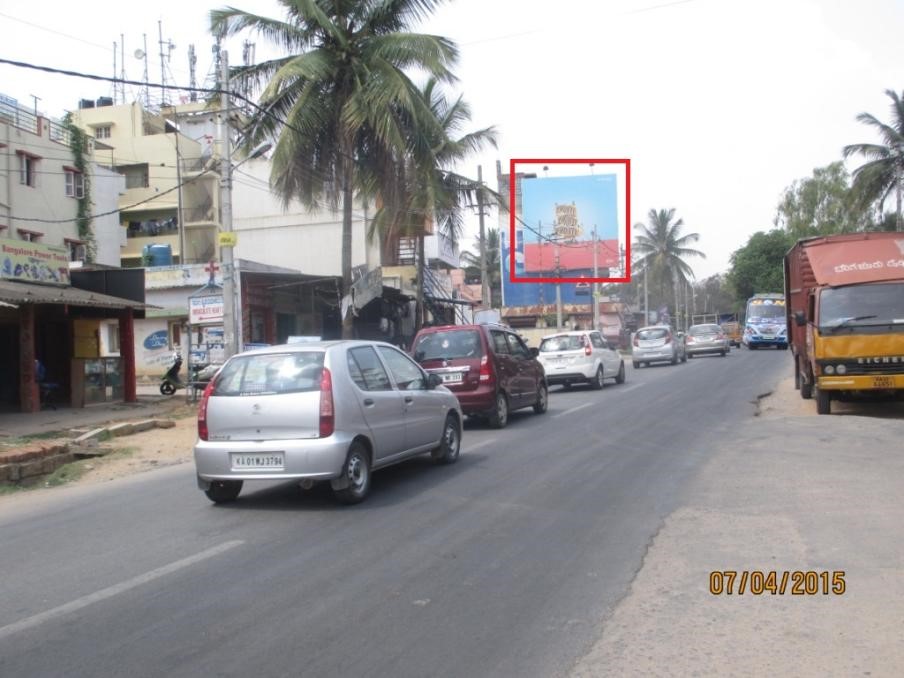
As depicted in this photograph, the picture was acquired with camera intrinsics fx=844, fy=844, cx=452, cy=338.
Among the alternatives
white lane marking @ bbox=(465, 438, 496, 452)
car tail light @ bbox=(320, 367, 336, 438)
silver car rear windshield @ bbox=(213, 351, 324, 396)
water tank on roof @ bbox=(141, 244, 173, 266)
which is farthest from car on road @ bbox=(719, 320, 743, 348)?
car tail light @ bbox=(320, 367, 336, 438)

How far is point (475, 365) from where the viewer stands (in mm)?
13727

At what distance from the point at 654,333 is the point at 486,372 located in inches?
835

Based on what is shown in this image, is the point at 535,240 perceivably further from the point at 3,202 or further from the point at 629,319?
the point at 3,202

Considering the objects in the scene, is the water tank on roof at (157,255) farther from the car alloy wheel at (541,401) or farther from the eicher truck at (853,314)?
the eicher truck at (853,314)

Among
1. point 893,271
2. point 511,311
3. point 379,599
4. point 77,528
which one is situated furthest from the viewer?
point 511,311

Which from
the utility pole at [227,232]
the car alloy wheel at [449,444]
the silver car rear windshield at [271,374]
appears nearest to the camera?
the silver car rear windshield at [271,374]

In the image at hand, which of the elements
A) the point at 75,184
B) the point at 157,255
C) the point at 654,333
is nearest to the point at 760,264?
the point at 654,333

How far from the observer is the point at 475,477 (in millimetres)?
9469

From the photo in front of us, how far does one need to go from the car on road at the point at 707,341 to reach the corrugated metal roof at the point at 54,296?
90.0 ft

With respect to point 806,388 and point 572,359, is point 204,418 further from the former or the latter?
point 572,359

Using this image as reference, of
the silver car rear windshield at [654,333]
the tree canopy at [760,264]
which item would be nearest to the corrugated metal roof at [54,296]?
the silver car rear windshield at [654,333]

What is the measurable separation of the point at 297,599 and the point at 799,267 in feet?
44.6

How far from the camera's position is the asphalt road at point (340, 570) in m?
4.44

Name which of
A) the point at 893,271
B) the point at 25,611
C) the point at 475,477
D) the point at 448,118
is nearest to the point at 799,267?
the point at 893,271
